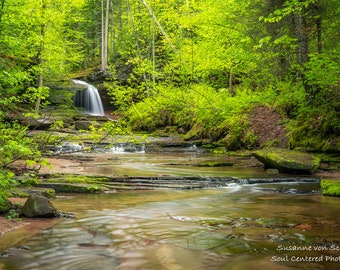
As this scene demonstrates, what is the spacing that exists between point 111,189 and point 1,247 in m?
4.50

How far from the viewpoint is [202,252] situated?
472 cm

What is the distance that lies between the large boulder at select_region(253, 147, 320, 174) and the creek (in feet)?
9.15

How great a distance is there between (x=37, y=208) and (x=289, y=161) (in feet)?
27.4

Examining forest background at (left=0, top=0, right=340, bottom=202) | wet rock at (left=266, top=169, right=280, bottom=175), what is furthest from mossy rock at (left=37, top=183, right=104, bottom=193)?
wet rock at (left=266, top=169, right=280, bottom=175)

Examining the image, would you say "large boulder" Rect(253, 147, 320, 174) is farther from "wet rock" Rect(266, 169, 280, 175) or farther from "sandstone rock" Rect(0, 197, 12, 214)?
"sandstone rock" Rect(0, 197, 12, 214)

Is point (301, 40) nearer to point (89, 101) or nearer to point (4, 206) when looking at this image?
point (4, 206)

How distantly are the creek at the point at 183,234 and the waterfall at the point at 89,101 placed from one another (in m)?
28.1

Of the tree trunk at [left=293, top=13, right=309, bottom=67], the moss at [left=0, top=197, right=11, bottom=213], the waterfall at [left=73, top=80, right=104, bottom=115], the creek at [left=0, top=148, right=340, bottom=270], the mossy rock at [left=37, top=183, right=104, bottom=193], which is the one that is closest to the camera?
the creek at [left=0, top=148, right=340, bottom=270]

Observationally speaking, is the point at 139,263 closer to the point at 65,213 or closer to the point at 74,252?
the point at 74,252

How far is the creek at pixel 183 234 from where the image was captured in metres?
4.38

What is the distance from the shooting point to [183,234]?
18.3 ft

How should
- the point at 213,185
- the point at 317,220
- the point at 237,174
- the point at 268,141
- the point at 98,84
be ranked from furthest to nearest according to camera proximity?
1. the point at 98,84
2. the point at 268,141
3. the point at 237,174
4. the point at 213,185
5. the point at 317,220

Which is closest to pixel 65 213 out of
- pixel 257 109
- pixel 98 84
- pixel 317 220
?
pixel 317 220

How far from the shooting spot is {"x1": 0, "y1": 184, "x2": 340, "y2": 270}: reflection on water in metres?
4.39
